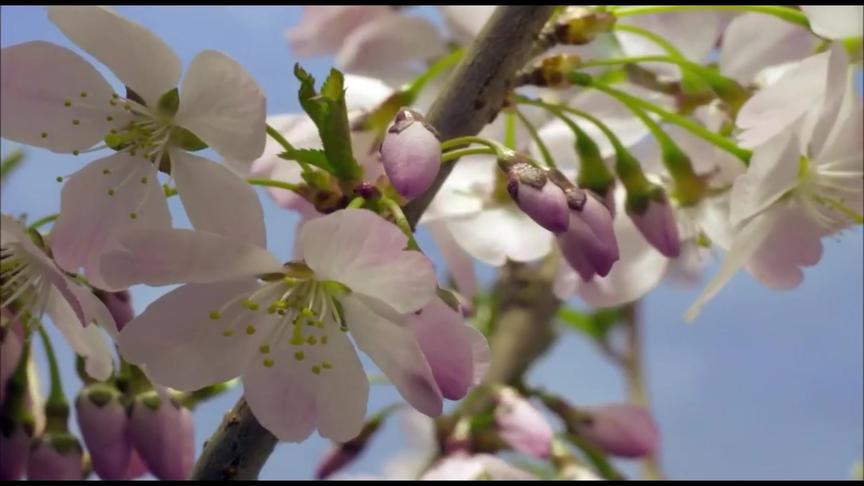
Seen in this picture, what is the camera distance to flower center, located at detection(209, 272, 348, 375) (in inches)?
21.0

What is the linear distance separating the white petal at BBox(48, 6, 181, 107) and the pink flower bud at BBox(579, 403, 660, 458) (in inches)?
23.3

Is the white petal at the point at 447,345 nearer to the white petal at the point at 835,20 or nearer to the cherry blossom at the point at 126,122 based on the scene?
the cherry blossom at the point at 126,122

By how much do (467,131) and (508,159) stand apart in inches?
4.0

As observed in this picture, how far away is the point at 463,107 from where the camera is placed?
62cm

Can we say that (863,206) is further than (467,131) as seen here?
Answer: Yes

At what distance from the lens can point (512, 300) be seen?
1266mm

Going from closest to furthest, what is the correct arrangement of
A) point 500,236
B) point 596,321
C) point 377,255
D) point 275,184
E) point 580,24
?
point 377,255 → point 275,184 → point 580,24 → point 500,236 → point 596,321

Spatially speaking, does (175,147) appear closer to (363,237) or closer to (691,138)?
(363,237)

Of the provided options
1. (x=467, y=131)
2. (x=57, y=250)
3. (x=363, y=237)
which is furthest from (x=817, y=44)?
(x=57, y=250)

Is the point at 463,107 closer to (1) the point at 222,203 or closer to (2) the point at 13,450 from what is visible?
(1) the point at 222,203

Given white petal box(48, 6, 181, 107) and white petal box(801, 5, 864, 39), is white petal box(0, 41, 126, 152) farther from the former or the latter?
white petal box(801, 5, 864, 39)

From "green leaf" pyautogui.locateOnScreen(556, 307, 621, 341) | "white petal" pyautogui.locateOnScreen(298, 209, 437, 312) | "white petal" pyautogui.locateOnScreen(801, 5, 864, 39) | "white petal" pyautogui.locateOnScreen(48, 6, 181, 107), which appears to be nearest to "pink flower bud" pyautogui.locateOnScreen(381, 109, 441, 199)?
"white petal" pyautogui.locateOnScreen(298, 209, 437, 312)

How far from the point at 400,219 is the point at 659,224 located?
0.23 metres

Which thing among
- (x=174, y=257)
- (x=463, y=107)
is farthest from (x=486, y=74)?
(x=174, y=257)
